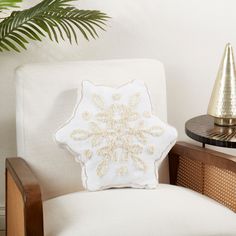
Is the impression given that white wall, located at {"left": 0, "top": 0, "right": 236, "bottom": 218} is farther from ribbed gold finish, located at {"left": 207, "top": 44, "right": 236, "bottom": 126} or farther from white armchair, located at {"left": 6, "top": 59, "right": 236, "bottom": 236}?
ribbed gold finish, located at {"left": 207, "top": 44, "right": 236, "bottom": 126}

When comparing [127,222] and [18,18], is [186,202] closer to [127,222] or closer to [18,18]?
[127,222]

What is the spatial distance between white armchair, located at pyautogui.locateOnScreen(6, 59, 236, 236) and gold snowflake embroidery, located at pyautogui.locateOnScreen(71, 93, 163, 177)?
110mm

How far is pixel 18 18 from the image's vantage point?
7.20 feet

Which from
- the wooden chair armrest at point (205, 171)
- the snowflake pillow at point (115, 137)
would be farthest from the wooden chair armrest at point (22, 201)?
the wooden chair armrest at point (205, 171)

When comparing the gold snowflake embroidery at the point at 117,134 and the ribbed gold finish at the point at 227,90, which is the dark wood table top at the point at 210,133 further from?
the gold snowflake embroidery at the point at 117,134

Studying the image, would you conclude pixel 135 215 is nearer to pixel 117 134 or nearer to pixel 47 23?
pixel 117 134

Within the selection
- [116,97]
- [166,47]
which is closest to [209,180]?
[116,97]

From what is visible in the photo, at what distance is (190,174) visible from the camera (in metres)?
2.33

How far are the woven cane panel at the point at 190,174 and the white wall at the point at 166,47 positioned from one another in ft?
1.07

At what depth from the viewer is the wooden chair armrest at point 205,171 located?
213 centimetres

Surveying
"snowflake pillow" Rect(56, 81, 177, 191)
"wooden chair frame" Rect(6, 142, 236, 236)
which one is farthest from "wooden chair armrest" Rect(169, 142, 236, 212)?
"snowflake pillow" Rect(56, 81, 177, 191)

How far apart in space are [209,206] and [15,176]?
2.15 feet

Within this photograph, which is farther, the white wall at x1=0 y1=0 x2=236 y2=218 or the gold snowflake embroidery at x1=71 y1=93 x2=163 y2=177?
the white wall at x1=0 y1=0 x2=236 y2=218

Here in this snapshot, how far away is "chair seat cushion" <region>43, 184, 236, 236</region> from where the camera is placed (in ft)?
5.84
